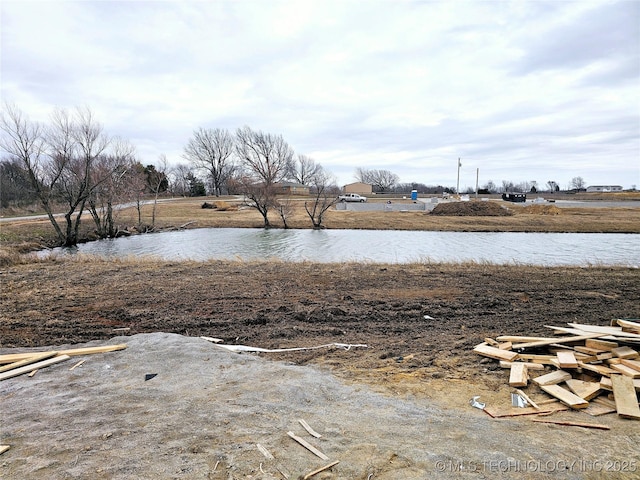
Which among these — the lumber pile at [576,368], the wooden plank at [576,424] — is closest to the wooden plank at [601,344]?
the lumber pile at [576,368]

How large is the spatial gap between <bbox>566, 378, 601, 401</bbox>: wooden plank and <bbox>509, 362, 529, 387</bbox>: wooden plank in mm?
440

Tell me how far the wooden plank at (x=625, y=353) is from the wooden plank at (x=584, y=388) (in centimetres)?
89

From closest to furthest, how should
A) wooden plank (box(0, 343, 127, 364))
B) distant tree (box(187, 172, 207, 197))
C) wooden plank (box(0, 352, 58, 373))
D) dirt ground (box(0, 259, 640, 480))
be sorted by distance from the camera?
1. dirt ground (box(0, 259, 640, 480))
2. wooden plank (box(0, 352, 58, 373))
3. wooden plank (box(0, 343, 127, 364))
4. distant tree (box(187, 172, 207, 197))

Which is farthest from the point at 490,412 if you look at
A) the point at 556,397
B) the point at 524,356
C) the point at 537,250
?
the point at 537,250

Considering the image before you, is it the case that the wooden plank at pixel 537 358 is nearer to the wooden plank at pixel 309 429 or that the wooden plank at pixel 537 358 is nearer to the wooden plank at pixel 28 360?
the wooden plank at pixel 309 429

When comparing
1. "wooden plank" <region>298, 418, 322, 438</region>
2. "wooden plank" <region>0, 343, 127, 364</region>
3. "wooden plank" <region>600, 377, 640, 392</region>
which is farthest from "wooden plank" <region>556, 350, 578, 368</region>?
"wooden plank" <region>0, 343, 127, 364</region>

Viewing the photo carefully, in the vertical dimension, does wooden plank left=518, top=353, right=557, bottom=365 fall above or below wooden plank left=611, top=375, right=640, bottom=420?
below

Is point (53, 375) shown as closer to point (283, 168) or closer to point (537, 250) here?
point (537, 250)

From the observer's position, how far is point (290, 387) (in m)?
A: 4.38

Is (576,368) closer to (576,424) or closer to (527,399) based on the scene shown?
(527,399)

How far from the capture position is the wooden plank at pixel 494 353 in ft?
16.9

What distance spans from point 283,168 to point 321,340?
8162cm

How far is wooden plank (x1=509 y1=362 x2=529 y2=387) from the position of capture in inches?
176

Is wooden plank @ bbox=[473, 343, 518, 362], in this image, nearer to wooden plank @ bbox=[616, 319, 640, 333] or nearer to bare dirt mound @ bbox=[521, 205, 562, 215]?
wooden plank @ bbox=[616, 319, 640, 333]
